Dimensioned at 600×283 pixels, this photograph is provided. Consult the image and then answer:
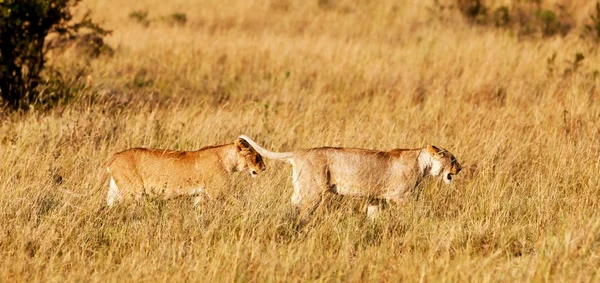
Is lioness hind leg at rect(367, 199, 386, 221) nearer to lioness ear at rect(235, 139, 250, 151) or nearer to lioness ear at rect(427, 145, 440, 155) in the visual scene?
lioness ear at rect(427, 145, 440, 155)

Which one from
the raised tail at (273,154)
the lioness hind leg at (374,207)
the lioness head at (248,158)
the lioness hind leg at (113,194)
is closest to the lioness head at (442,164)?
the lioness hind leg at (374,207)

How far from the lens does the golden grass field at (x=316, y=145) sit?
526 centimetres

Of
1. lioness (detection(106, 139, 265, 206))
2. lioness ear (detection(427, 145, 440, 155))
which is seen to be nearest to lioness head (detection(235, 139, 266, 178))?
lioness (detection(106, 139, 265, 206))

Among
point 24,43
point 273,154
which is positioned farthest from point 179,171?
point 24,43

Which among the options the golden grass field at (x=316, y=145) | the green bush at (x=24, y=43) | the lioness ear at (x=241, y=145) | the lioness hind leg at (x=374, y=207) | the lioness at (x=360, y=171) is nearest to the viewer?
the golden grass field at (x=316, y=145)

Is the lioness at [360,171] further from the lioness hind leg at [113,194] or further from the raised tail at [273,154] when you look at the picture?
the lioness hind leg at [113,194]

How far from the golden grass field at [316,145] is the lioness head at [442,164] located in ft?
0.78

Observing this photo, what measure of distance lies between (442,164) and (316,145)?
189 centimetres

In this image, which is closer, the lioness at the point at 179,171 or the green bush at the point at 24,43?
the lioness at the point at 179,171

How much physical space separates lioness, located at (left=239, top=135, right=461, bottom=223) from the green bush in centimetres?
478

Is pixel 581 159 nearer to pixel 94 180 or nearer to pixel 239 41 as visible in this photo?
pixel 94 180

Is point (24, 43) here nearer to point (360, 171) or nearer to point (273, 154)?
point (273, 154)

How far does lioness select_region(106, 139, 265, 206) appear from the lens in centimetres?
647

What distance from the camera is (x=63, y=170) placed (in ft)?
24.0
